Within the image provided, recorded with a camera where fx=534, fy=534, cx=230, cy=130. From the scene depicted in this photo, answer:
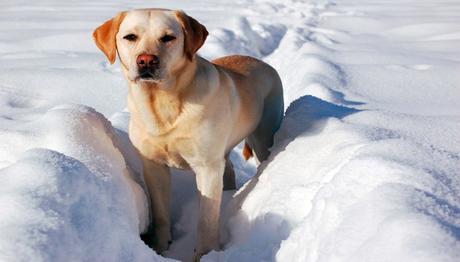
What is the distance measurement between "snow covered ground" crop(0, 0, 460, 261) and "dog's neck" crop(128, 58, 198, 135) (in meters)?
0.24

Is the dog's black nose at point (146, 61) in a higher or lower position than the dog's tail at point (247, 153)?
higher

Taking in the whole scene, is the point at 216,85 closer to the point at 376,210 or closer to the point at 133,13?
the point at 133,13

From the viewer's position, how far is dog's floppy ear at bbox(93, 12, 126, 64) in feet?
7.68

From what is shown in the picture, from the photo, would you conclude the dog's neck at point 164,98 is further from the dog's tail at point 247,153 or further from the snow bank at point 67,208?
the dog's tail at point 247,153

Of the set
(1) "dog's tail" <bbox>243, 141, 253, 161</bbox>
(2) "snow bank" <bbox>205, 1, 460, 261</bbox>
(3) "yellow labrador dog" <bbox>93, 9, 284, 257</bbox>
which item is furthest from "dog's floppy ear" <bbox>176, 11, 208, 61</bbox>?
(1) "dog's tail" <bbox>243, 141, 253, 161</bbox>

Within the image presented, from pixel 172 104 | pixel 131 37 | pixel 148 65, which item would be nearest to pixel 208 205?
pixel 172 104

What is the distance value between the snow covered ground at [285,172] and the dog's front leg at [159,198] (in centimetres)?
8

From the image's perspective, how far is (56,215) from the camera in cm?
150

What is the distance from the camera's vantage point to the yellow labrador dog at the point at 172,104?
2.24 metres

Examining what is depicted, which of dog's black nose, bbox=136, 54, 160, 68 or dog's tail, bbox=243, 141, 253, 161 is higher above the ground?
dog's black nose, bbox=136, 54, 160, 68

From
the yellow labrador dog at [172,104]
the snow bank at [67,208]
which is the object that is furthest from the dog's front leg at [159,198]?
the snow bank at [67,208]

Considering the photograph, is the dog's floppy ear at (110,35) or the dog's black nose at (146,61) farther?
the dog's floppy ear at (110,35)

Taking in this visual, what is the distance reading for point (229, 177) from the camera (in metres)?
3.01

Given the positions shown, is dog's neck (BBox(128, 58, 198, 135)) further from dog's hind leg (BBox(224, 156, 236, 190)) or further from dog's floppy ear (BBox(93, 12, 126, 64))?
dog's hind leg (BBox(224, 156, 236, 190))
